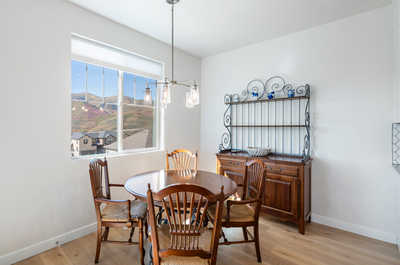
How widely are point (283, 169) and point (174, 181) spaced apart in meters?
1.53

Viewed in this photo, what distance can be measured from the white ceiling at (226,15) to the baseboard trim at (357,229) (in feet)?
9.02

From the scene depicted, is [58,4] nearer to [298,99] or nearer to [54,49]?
[54,49]

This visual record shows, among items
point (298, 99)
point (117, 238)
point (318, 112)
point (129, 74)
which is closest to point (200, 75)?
point (129, 74)

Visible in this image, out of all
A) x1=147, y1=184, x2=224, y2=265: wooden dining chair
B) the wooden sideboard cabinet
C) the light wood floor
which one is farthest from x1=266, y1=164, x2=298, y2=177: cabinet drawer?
x1=147, y1=184, x2=224, y2=265: wooden dining chair

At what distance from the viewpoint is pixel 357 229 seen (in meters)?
2.71

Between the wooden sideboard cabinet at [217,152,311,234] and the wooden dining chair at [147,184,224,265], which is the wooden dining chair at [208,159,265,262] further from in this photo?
the wooden dining chair at [147,184,224,265]

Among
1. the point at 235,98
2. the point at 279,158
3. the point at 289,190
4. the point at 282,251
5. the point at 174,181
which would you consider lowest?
the point at 282,251

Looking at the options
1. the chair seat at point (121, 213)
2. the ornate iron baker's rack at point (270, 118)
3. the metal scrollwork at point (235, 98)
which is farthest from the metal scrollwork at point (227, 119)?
the chair seat at point (121, 213)

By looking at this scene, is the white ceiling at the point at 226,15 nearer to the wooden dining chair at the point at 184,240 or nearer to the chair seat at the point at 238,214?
the wooden dining chair at the point at 184,240

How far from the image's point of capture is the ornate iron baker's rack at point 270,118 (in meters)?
3.16

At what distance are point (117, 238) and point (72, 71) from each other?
7.02 feet

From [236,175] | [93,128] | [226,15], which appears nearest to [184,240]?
[236,175]

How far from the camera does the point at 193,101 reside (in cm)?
215

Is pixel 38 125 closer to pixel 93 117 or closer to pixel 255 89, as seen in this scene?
pixel 93 117
